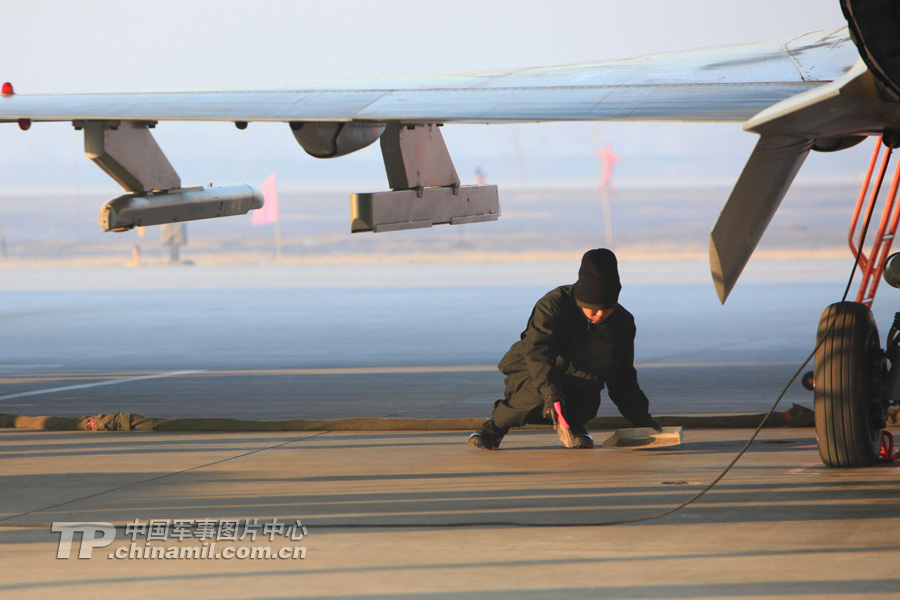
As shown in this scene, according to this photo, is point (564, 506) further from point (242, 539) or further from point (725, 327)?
point (725, 327)

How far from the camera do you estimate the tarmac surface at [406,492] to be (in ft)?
16.3

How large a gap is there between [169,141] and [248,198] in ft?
481

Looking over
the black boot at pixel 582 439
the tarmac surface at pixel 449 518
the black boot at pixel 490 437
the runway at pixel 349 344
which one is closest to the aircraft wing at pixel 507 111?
the tarmac surface at pixel 449 518

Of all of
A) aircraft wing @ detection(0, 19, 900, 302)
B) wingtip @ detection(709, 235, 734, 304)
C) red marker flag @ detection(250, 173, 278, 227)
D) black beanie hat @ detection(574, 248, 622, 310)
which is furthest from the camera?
red marker flag @ detection(250, 173, 278, 227)

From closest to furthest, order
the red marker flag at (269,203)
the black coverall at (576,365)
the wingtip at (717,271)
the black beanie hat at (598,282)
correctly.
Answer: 1. the wingtip at (717,271)
2. the black beanie hat at (598,282)
3. the black coverall at (576,365)
4. the red marker flag at (269,203)

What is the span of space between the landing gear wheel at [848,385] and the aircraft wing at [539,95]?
142cm

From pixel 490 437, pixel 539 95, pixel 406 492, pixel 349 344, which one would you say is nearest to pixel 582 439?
pixel 490 437

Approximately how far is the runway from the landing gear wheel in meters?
2.94

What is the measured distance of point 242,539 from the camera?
18.6ft

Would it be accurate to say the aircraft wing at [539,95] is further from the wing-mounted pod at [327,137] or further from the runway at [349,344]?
the runway at [349,344]

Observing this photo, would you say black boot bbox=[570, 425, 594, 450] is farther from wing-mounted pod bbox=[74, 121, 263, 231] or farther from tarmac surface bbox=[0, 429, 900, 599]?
wing-mounted pod bbox=[74, 121, 263, 231]

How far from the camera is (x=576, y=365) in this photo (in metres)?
8.30

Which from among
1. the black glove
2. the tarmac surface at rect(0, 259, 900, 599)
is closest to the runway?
the tarmac surface at rect(0, 259, 900, 599)

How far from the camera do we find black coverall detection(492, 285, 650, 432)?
819 cm
